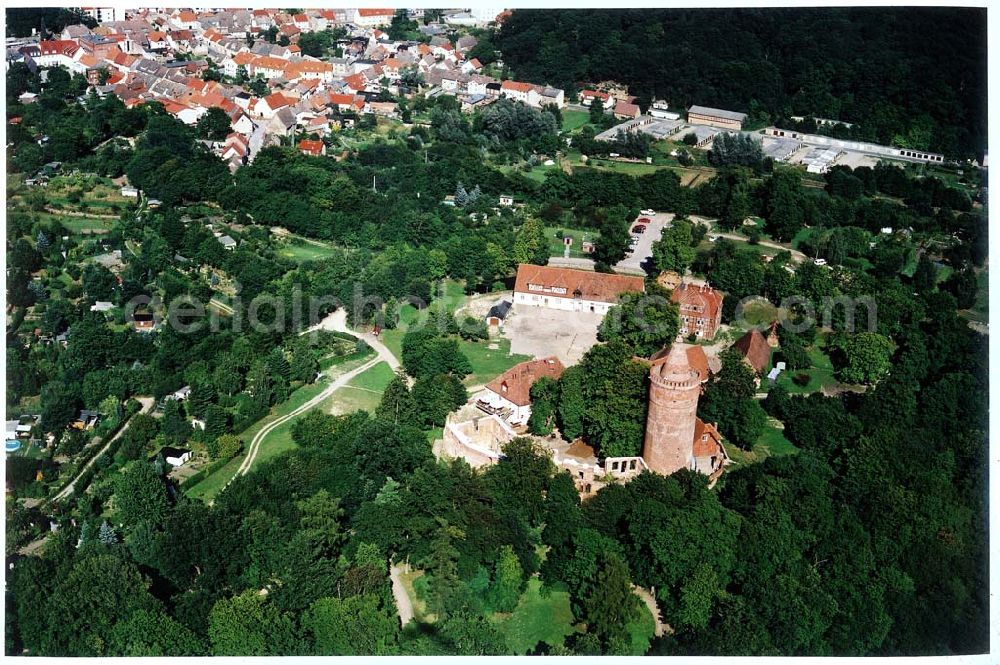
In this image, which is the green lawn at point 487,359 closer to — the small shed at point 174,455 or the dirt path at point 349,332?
the dirt path at point 349,332

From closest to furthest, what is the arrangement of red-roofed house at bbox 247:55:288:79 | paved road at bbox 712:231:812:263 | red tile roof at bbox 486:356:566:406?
red tile roof at bbox 486:356:566:406
paved road at bbox 712:231:812:263
red-roofed house at bbox 247:55:288:79

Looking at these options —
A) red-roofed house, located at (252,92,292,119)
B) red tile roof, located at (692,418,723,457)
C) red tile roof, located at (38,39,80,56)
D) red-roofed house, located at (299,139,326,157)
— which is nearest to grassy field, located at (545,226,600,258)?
red-roofed house, located at (299,139,326,157)

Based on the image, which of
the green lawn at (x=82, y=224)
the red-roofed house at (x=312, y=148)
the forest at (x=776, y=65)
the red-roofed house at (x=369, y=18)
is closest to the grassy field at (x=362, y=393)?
the green lawn at (x=82, y=224)

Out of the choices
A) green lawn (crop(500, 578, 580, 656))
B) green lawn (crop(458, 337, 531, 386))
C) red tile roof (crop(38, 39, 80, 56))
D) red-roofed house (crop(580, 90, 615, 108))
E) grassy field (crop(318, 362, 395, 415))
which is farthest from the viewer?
red-roofed house (crop(580, 90, 615, 108))

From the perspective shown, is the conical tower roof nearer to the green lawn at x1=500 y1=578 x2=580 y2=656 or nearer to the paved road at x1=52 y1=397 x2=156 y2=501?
the green lawn at x1=500 y1=578 x2=580 y2=656

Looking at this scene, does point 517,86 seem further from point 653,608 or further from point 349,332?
point 653,608

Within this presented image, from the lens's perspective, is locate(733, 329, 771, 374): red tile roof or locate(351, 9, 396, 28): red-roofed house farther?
locate(351, 9, 396, 28): red-roofed house
